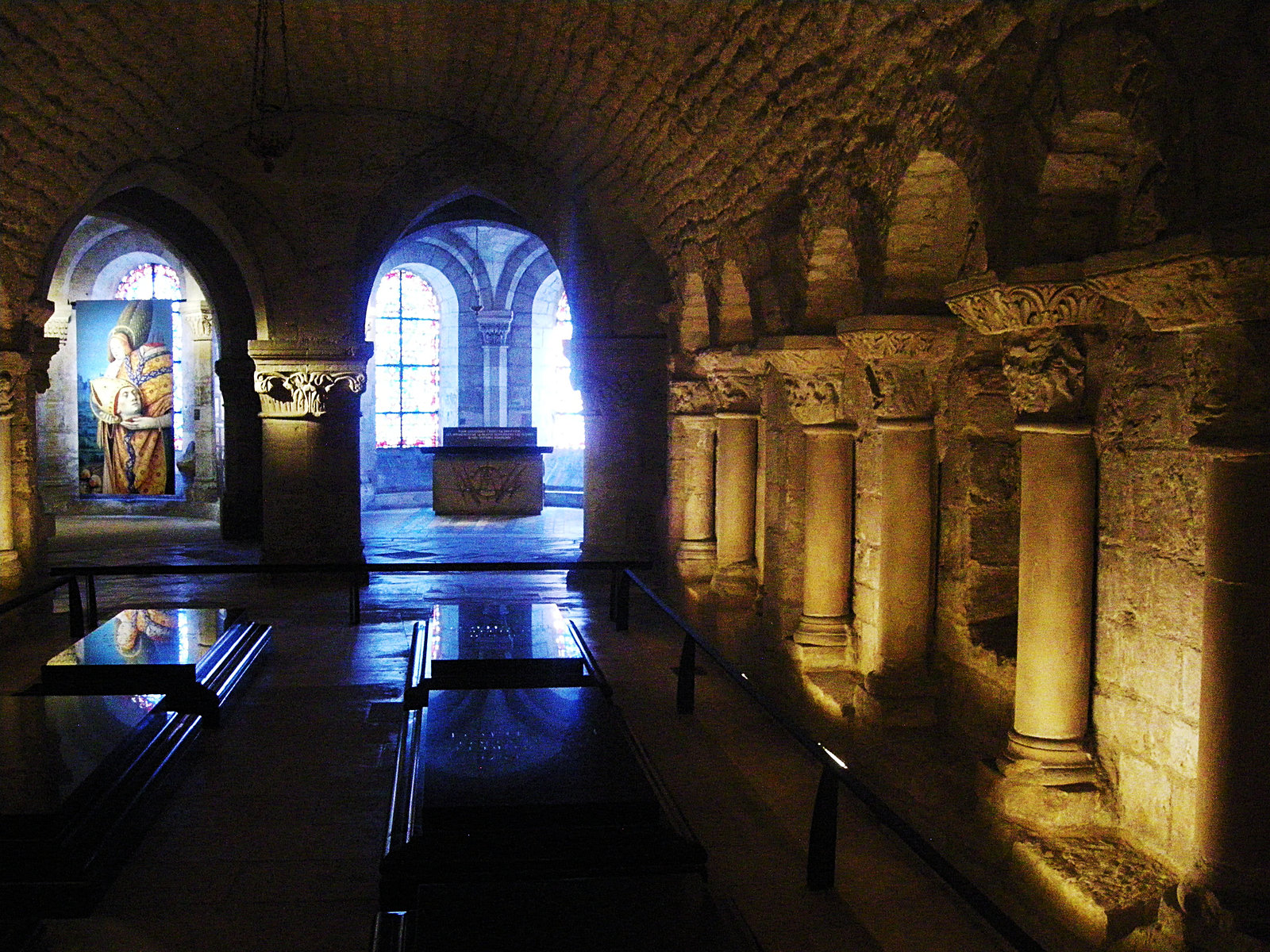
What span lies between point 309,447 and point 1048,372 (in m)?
8.36

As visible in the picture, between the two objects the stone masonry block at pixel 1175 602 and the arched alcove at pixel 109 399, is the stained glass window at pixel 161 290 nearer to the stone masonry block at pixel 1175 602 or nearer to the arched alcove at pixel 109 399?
the arched alcove at pixel 109 399

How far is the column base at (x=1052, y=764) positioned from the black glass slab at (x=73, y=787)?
3.20 meters

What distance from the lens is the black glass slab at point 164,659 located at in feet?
19.5

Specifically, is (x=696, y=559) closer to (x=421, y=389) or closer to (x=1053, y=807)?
(x=1053, y=807)

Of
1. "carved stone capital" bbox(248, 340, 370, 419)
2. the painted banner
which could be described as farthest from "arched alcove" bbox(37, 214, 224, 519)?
"carved stone capital" bbox(248, 340, 370, 419)

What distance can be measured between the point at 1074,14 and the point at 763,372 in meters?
4.76

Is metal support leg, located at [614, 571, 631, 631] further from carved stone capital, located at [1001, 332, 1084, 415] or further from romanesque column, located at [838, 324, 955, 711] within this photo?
carved stone capital, located at [1001, 332, 1084, 415]

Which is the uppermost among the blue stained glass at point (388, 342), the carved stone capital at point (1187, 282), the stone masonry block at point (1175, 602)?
the blue stained glass at point (388, 342)

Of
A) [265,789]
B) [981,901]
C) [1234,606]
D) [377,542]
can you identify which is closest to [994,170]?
[1234,606]

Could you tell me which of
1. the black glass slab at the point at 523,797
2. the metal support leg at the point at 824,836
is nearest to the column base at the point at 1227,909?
the metal support leg at the point at 824,836

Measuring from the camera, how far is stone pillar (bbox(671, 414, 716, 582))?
957 centimetres

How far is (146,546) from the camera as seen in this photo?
1371 centimetres

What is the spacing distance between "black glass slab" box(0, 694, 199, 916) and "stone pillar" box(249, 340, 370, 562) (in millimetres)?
5505

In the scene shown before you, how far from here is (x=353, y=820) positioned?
477 centimetres
